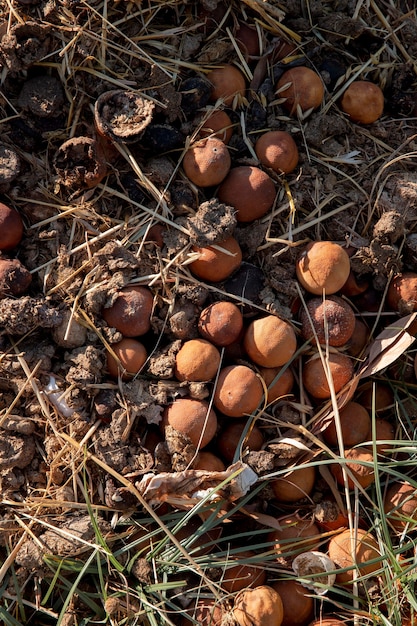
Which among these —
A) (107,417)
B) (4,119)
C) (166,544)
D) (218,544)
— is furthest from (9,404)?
(4,119)

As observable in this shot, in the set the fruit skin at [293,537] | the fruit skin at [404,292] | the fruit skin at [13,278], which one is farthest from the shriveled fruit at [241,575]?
the fruit skin at [13,278]

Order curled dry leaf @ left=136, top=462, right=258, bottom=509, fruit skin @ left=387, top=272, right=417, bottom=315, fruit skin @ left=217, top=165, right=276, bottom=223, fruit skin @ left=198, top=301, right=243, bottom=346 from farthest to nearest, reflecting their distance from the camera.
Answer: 1. fruit skin @ left=387, top=272, right=417, bottom=315
2. fruit skin @ left=217, top=165, right=276, bottom=223
3. fruit skin @ left=198, top=301, right=243, bottom=346
4. curled dry leaf @ left=136, top=462, right=258, bottom=509

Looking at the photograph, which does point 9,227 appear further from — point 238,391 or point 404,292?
point 404,292

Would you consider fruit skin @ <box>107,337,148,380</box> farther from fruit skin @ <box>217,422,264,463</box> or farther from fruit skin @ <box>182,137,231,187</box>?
fruit skin @ <box>182,137,231,187</box>

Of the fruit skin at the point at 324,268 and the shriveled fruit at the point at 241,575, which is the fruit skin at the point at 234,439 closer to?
the shriveled fruit at the point at 241,575

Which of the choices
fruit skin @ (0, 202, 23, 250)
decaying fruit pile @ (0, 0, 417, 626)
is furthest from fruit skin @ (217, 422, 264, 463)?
fruit skin @ (0, 202, 23, 250)

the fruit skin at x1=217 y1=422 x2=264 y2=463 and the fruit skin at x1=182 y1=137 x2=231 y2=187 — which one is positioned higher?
the fruit skin at x1=182 y1=137 x2=231 y2=187
